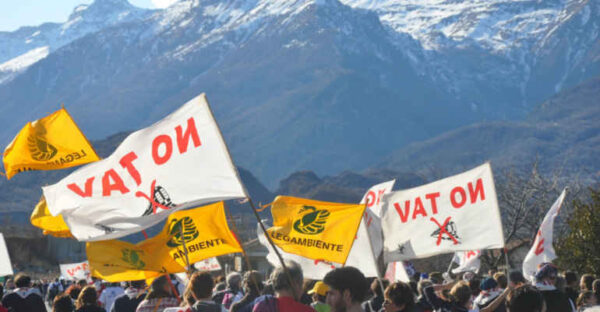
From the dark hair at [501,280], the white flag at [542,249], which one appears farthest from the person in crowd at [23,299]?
the white flag at [542,249]

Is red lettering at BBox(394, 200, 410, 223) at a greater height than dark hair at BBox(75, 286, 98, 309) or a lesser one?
lesser

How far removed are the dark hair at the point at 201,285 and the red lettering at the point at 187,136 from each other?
1612 millimetres

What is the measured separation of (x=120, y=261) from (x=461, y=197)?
6.07 metres

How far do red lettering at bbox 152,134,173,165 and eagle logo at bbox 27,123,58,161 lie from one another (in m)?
3.65

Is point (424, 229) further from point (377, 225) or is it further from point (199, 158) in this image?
point (199, 158)

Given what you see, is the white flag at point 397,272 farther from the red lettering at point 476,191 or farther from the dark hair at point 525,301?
the dark hair at point 525,301

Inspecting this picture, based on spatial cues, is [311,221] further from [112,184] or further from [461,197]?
[461,197]

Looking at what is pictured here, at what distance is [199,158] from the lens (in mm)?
9680

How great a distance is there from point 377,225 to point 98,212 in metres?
7.67

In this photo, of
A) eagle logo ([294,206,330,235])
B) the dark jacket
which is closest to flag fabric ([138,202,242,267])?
eagle logo ([294,206,330,235])

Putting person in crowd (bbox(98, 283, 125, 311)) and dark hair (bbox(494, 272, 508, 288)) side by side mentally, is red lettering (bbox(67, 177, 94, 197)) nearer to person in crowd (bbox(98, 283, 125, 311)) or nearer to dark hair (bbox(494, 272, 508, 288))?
person in crowd (bbox(98, 283, 125, 311))

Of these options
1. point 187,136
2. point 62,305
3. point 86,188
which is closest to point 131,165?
point 86,188

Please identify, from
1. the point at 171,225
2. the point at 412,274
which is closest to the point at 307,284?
the point at 171,225

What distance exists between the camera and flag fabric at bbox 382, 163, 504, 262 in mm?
14242
